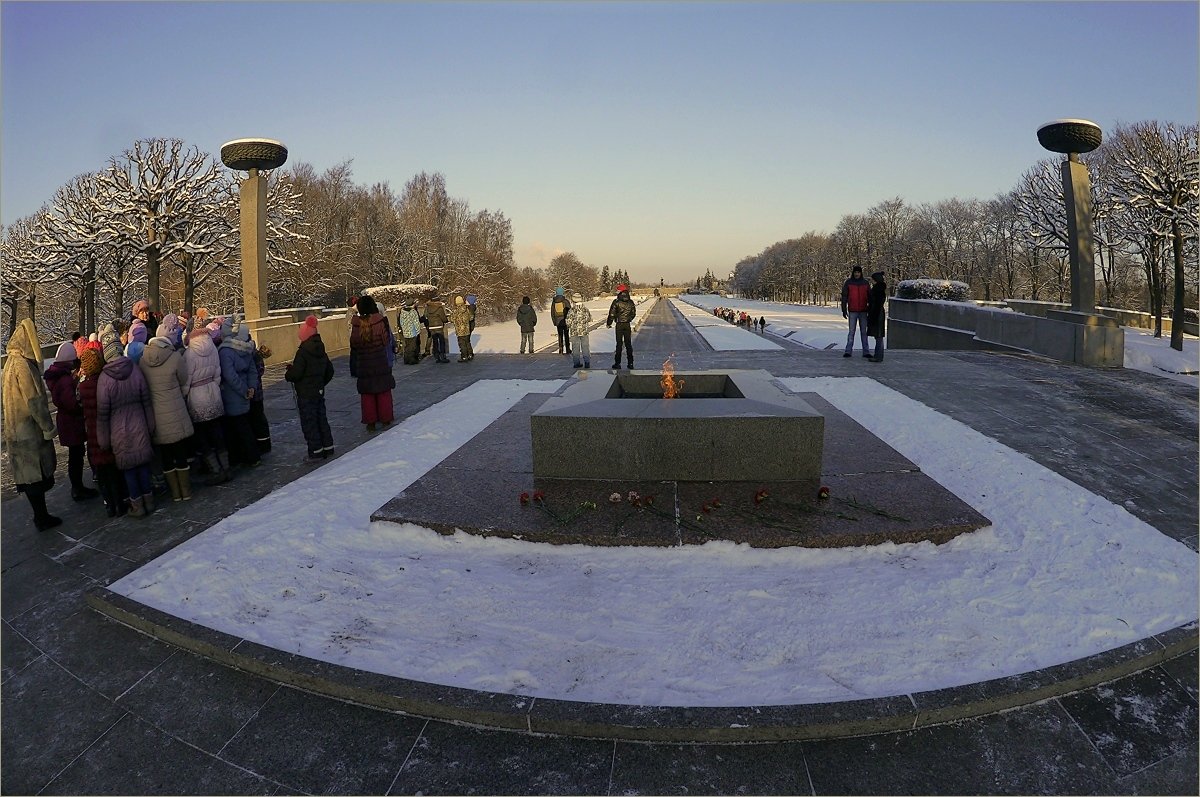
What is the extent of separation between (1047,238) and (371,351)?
35130 millimetres

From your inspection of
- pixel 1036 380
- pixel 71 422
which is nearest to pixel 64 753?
pixel 71 422

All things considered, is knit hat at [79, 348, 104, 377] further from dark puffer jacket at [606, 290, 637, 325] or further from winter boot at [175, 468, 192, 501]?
dark puffer jacket at [606, 290, 637, 325]

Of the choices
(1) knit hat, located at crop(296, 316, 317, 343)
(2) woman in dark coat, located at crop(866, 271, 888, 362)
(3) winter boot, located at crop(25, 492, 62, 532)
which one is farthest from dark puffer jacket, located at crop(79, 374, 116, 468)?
(2) woman in dark coat, located at crop(866, 271, 888, 362)

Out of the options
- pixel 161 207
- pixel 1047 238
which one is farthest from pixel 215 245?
pixel 1047 238

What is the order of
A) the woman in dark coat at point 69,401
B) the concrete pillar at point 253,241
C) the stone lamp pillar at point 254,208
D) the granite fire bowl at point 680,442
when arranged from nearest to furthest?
the granite fire bowl at point 680,442
the woman in dark coat at point 69,401
the stone lamp pillar at point 254,208
the concrete pillar at point 253,241

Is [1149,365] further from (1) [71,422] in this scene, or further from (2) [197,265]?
(2) [197,265]

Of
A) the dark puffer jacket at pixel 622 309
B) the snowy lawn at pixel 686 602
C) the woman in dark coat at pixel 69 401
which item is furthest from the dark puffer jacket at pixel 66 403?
the dark puffer jacket at pixel 622 309

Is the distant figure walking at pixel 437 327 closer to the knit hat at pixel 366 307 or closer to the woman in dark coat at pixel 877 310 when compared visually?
the knit hat at pixel 366 307

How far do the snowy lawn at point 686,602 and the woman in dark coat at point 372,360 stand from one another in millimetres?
2979

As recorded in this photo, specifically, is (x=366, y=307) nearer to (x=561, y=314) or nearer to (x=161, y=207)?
(x=561, y=314)

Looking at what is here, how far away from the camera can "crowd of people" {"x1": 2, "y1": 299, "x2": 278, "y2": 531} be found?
531 cm

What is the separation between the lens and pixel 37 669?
361 cm

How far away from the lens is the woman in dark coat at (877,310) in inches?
490

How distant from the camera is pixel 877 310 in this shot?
12.9m
